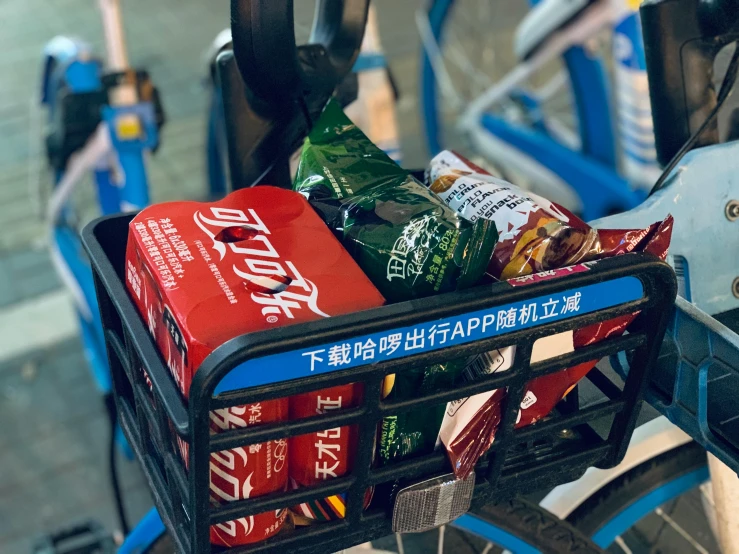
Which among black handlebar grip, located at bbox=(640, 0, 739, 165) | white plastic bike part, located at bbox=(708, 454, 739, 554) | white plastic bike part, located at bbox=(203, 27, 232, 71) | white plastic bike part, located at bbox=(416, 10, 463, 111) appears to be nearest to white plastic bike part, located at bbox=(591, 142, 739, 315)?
black handlebar grip, located at bbox=(640, 0, 739, 165)

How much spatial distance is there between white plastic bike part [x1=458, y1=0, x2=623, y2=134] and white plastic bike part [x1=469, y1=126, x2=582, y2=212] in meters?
0.07

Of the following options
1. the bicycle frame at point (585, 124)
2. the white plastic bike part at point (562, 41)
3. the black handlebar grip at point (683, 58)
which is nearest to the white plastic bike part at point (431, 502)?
the black handlebar grip at point (683, 58)

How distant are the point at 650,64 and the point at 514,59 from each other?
9.83 ft

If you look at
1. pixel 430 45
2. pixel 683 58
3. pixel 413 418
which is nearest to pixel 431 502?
pixel 413 418

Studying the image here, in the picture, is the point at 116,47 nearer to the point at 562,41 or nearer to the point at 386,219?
the point at 562,41

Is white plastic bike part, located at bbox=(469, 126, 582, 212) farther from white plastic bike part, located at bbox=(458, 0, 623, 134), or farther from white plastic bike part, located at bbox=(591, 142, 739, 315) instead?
white plastic bike part, located at bbox=(591, 142, 739, 315)

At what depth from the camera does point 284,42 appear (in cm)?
79

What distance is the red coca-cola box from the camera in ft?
1.91

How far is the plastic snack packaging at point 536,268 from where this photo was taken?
646mm

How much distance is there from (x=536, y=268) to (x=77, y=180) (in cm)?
162

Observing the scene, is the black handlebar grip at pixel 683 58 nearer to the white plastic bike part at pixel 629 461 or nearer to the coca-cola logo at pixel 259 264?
the white plastic bike part at pixel 629 461

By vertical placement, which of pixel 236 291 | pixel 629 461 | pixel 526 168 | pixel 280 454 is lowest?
pixel 526 168

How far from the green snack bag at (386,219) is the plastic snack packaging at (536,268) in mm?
45

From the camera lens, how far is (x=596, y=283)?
2.01 ft
